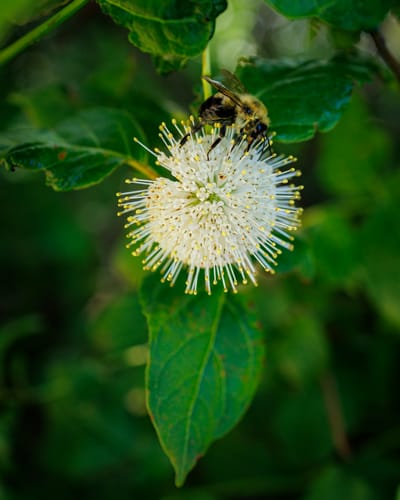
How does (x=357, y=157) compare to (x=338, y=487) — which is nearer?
(x=338, y=487)

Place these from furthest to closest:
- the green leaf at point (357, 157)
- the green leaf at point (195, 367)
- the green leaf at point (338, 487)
→ 1. the green leaf at point (357, 157)
2. the green leaf at point (338, 487)
3. the green leaf at point (195, 367)

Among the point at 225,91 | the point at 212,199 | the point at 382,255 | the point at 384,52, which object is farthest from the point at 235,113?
the point at 382,255

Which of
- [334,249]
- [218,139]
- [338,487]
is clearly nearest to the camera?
[218,139]

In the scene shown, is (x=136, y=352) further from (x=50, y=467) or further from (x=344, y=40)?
(x=344, y=40)

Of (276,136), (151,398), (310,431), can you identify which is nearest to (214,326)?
(151,398)

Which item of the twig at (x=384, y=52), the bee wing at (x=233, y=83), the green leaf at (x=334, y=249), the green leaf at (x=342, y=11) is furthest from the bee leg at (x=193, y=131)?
the green leaf at (x=334, y=249)

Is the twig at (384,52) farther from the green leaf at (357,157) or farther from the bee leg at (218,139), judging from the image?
the green leaf at (357,157)

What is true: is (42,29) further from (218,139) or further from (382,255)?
(382,255)
